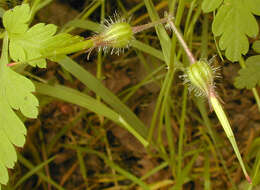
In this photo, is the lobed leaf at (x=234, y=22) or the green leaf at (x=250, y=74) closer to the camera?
the lobed leaf at (x=234, y=22)

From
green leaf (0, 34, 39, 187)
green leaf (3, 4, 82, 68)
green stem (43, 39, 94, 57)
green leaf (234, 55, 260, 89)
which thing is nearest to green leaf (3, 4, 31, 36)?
green leaf (3, 4, 82, 68)

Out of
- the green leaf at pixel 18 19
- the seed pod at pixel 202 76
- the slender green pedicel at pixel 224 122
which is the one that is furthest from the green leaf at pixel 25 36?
the slender green pedicel at pixel 224 122

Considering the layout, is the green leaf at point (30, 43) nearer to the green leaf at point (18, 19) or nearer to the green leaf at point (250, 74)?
the green leaf at point (18, 19)

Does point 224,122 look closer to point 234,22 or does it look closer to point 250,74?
point 234,22

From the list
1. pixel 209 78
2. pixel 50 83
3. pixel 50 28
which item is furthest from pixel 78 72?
pixel 209 78

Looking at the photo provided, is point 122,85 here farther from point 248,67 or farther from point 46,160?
point 248,67

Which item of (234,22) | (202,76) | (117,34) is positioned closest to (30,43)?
(117,34)
